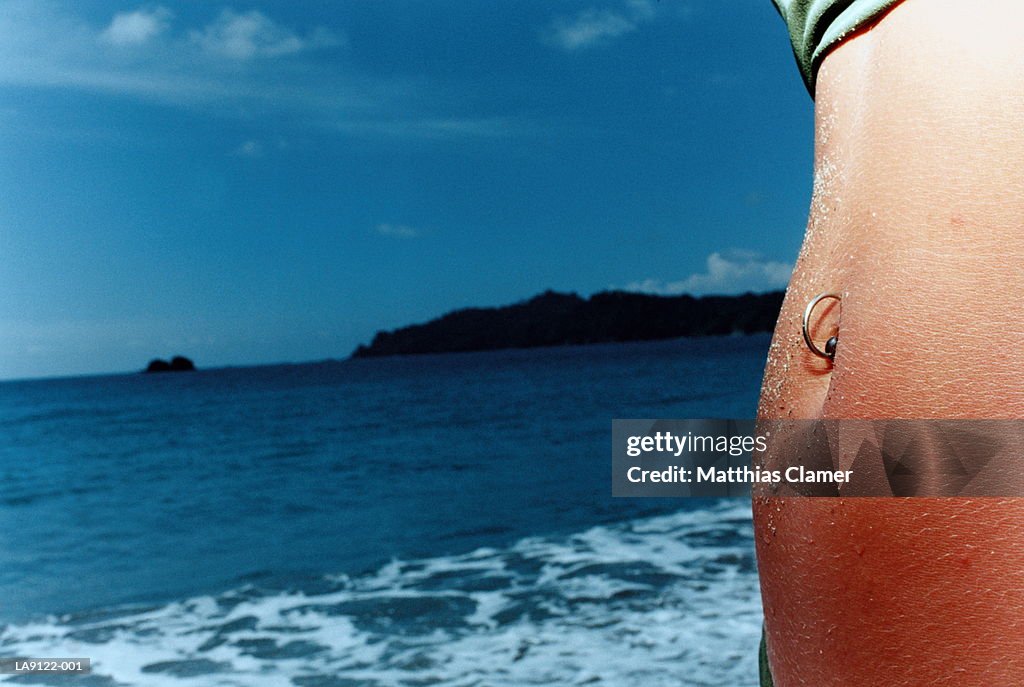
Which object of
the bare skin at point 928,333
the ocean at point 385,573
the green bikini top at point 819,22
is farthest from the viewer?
the ocean at point 385,573

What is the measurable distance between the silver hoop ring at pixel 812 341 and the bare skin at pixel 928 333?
32 millimetres

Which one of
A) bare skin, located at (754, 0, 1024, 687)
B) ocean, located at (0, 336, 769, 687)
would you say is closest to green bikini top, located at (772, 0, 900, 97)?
bare skin, located at (754, 0, 1024, 687)

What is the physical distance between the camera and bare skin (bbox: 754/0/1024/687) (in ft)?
1.74

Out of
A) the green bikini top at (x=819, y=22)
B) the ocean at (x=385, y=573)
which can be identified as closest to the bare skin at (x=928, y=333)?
the green bikini top at (x=819, y=22)

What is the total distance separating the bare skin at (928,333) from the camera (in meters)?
0.53

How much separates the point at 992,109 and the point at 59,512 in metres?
15.5

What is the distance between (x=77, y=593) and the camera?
20.8 feet

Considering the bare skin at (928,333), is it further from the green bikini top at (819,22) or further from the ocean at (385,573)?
the ocean at (385,573)

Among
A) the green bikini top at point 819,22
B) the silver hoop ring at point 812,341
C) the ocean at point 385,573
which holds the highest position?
the green bikini top at point 819,22

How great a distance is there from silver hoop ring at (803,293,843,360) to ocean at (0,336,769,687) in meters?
2.76

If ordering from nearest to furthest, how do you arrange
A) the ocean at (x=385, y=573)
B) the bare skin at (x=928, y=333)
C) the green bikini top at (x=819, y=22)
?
1. the bare skin at (x=928, y=333)
2. the green bikini top at (x=819, y=22)
3. the ocean at (x=385, y=573)

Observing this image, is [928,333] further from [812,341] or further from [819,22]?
[819,22]

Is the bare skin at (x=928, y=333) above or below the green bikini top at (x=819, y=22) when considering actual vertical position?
below

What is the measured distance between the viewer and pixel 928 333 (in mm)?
549
